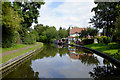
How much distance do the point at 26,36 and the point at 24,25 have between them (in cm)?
519

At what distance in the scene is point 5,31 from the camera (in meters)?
18.5

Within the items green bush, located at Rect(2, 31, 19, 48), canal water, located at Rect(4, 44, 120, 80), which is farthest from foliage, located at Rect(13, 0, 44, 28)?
canal water, located at Rect(4, 44, 120, 80)

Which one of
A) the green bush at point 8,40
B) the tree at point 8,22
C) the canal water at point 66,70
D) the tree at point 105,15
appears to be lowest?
the canal water at point 66,70

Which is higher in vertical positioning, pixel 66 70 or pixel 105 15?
pixel 105 15

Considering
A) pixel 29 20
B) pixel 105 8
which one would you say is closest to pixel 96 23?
pixel 105 8

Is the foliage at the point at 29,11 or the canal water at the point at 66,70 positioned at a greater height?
the foliage at the point at 29,11

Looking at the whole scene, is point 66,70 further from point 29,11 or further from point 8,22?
point 29,11

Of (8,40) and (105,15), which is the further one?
(105,15)

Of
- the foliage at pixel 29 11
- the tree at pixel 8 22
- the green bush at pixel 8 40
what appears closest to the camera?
the tree at pixel 8 22

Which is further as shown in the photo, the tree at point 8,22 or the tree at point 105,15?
the tree at point 105,15

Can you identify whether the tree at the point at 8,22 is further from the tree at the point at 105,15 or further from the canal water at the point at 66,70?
the tree at the point at 105,15

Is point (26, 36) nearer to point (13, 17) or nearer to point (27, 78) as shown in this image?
point (13, 17)

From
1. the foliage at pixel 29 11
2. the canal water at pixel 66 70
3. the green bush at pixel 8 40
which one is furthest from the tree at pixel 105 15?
the green bush at pixel 8 40

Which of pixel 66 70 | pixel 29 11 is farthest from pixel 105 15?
pixel 66 70
